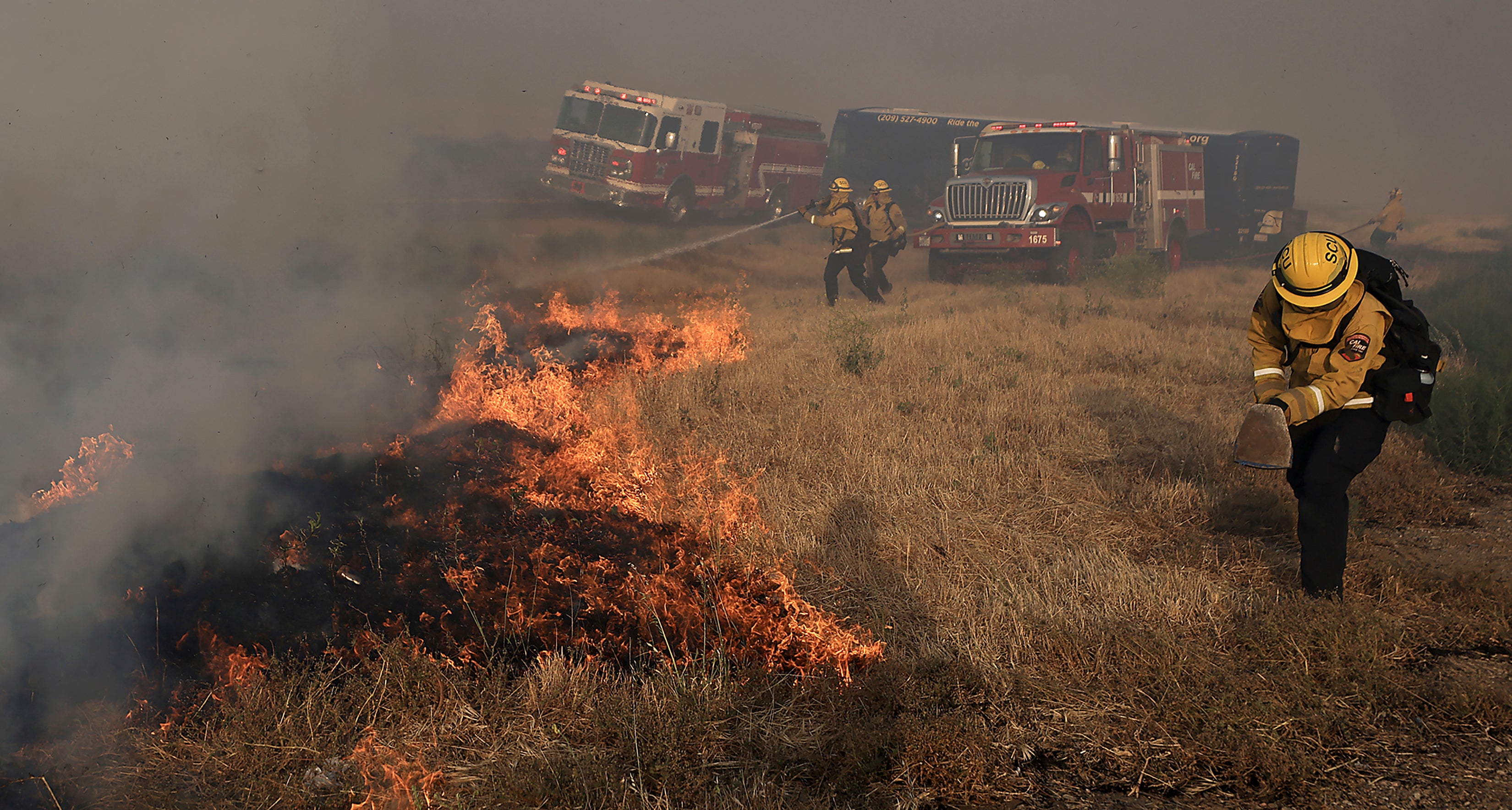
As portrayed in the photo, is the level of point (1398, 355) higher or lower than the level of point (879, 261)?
lower

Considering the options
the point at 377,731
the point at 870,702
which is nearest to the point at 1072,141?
the point at 870,702

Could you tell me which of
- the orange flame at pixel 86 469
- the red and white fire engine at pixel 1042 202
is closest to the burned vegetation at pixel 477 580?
the orange flame at pixel 86 469

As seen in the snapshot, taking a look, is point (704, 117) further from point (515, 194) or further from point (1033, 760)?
point (1033, 760)

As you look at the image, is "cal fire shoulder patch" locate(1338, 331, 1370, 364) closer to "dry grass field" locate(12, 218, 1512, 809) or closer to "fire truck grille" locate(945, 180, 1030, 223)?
"dry grass field" locate(12, 218, 1512, 809)

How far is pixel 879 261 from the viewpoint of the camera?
517 inches

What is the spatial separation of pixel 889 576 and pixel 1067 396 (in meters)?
3.82

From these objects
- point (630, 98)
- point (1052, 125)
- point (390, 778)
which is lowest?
point (390, 778)

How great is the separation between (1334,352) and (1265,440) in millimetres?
461

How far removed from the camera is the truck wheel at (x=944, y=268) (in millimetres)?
14820

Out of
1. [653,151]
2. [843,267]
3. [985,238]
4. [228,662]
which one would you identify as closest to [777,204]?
[653,151]

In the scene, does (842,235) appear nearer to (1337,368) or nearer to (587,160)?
(587,160)

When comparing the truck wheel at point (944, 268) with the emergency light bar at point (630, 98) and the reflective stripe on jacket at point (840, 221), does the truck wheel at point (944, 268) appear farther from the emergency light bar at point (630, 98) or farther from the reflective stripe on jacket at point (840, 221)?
the emergency light bar at point (630, 98)

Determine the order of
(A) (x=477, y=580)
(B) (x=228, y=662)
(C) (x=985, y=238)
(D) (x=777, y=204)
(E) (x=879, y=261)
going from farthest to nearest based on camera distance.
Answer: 1. (D) (x=777, y=204)
2. (C) (x=985, y=238)
3. (E) (x=879, y=261)
4. (A) (x=477, y=580)
5. (B) (x=228, y=662)

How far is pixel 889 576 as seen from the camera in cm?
432
